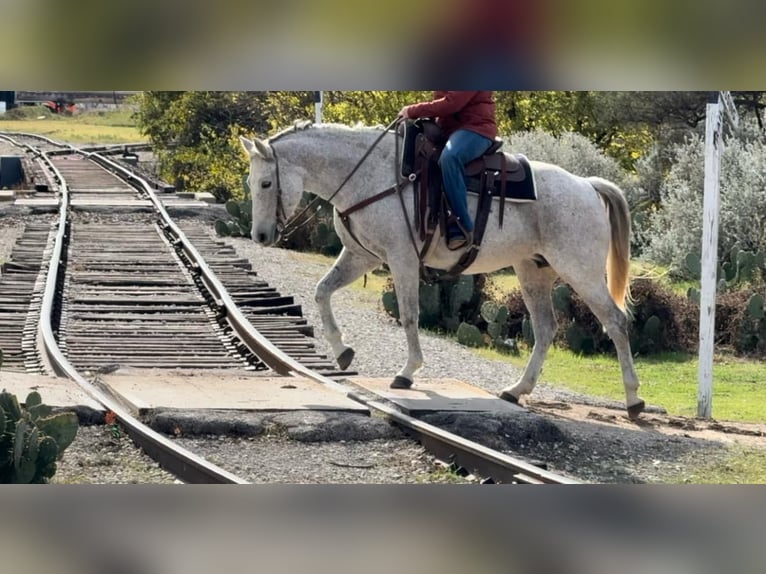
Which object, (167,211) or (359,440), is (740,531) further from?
(167,211)

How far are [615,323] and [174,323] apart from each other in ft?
15.1

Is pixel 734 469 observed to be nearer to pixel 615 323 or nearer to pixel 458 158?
pixel 615 323

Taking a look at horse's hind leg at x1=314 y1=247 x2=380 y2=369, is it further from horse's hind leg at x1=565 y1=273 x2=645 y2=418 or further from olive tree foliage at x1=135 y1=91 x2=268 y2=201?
olive tree foliage at x1=135 y1=91 x2=268 y2=201

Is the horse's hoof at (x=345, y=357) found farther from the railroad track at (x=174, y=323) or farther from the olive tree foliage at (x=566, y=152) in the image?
the olive tree foliage at (x=566, y=152)

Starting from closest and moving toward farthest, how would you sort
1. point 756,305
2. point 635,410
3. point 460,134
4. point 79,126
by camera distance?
point 460,134, point 635,410, point 756,305, point 79,126

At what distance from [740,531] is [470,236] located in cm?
413

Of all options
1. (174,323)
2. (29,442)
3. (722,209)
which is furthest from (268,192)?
(722,209)

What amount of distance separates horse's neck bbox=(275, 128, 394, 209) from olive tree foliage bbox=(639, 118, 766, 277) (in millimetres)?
9488

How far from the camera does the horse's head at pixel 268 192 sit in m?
7.90

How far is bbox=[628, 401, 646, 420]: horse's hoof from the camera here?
8.52 metres

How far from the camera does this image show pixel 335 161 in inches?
324
